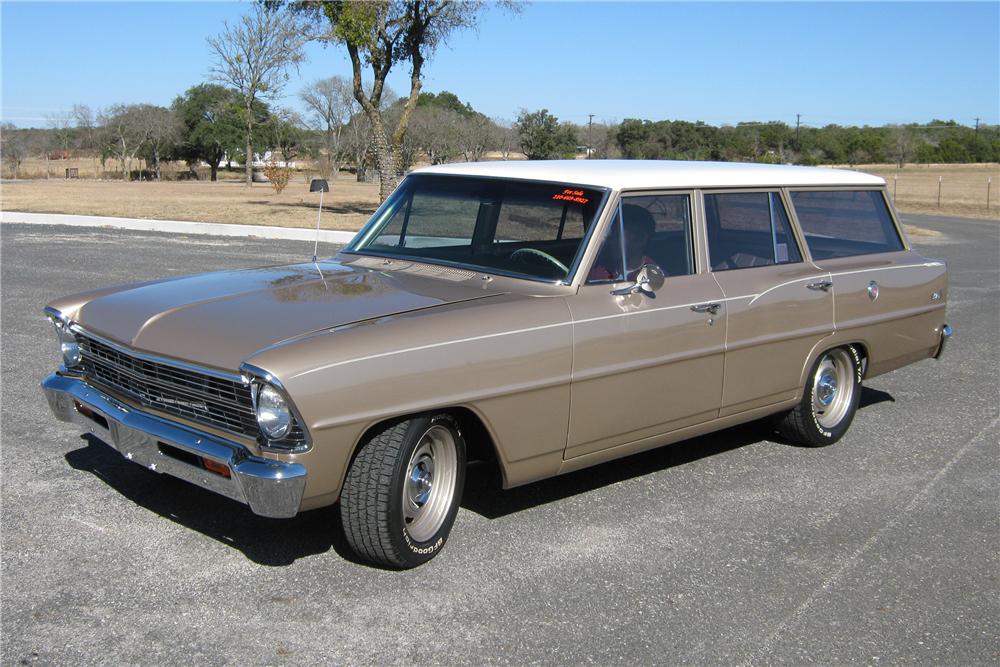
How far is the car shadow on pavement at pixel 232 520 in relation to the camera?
4.29 m

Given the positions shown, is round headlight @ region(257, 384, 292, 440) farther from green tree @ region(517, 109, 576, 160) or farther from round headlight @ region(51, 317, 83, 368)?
green tree @ region(517, 109, 576, 160)

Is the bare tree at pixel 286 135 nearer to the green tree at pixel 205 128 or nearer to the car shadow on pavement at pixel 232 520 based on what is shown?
the green tree at pixel 205 128

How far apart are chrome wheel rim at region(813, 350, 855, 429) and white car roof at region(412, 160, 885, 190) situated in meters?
1.13

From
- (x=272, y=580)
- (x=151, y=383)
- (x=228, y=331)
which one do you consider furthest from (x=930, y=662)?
(x=151, y=383)

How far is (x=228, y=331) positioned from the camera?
3961mm

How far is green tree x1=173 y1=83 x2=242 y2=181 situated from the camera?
65.7 meters

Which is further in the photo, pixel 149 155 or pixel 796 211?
pixel 149 155

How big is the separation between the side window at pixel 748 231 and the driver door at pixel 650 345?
202 mm

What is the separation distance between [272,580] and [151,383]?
3.12ft

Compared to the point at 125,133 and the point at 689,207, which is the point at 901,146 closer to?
the point at 125,133

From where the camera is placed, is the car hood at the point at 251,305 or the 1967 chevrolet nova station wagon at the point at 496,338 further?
the car hood at the point at 251,305

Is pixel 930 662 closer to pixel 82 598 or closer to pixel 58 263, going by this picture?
pixel 82 598

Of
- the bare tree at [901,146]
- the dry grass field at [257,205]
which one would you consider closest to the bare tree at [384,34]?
the dry grass field at [257,205]

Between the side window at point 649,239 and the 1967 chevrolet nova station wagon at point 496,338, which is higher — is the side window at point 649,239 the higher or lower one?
the higher one
